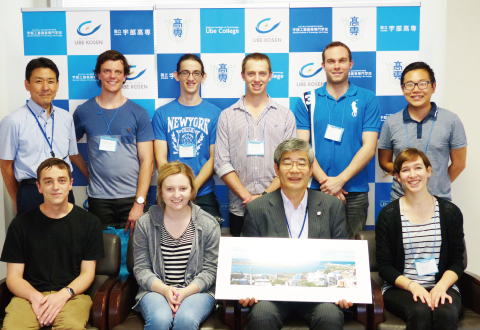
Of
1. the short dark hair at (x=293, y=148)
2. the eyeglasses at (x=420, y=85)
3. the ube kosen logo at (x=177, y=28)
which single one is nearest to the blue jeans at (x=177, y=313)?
the short dark hair at (x=293, y=148)

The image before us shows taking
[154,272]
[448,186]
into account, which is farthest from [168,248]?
[448,186]

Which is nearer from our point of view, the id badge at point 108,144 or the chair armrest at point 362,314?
the chair armrest at point 362,314

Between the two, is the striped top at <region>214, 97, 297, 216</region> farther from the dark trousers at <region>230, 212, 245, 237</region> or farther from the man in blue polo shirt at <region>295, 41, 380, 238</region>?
the man in blue polo shirt at <region>295, 41, 380, 238</region>

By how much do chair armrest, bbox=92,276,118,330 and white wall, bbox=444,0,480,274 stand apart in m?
3.37

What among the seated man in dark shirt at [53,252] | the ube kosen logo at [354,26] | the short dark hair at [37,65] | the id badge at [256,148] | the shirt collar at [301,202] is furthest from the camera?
the ube kosen logo at [354,26]

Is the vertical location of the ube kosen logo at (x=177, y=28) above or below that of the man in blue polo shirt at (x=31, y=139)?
above

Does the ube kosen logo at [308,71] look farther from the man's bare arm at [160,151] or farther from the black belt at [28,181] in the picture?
the black belt at [28,181]

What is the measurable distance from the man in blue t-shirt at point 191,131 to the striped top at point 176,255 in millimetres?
1007

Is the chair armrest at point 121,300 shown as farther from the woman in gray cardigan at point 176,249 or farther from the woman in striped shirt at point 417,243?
the woman in striped shirt at point 417,243

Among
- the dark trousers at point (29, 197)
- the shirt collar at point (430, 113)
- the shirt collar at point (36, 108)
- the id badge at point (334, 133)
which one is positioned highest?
the shirt collar at point (36, 108)

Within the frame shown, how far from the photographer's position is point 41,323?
8.27 ft

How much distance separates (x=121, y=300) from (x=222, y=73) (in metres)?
2.27

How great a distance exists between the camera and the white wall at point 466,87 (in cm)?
402

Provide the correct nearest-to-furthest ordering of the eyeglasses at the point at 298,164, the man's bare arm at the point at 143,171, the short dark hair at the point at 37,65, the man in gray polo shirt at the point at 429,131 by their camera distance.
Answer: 1. the eyeglasses at the point at 298,164
2. the man in gray polo shirt at the point at 429,131
3. the short dark hair at the point at 37,65
4. the man's bare arm at the point at 143,171
